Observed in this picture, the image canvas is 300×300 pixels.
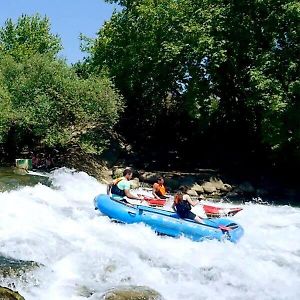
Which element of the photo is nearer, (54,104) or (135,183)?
(135,183)

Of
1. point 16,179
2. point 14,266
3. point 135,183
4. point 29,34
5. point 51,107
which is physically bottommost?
point 14,266

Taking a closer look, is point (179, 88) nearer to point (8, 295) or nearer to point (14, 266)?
point (14, 266)

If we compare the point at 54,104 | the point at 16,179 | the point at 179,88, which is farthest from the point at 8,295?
the point at 179,88

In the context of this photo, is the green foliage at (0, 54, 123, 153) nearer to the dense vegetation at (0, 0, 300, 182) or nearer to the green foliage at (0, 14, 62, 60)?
the dense vegetation at (0, 0, 300, 182)

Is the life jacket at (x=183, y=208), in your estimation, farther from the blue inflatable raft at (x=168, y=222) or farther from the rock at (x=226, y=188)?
the rock at (x=226, y=188)

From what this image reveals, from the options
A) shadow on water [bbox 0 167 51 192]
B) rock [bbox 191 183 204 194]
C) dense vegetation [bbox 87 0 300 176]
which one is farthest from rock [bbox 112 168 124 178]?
dense vegetation [bbox 87 0 300 176]

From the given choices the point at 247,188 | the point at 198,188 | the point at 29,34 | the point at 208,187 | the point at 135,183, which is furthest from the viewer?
the point at 29,34

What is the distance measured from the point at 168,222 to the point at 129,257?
7.31ft

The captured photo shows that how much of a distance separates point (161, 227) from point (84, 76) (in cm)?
1756

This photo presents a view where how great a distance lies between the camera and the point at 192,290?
8.98 meters

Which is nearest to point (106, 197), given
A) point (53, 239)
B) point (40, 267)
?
point (53, 239)

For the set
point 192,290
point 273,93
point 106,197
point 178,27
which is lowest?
point 192,290

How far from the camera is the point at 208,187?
22922 mm

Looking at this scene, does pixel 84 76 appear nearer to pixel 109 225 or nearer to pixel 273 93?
pixel 273 93
